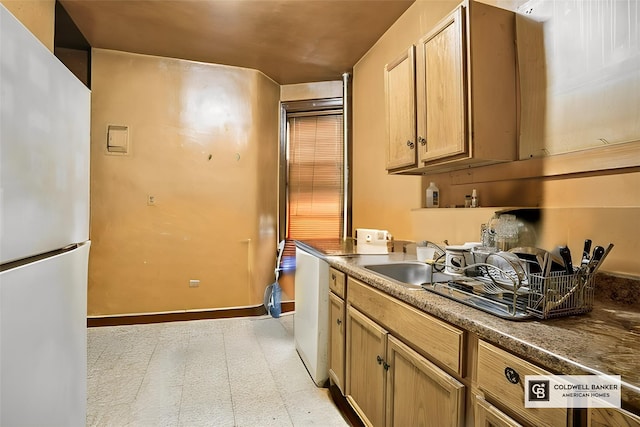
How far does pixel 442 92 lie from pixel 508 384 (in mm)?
1312

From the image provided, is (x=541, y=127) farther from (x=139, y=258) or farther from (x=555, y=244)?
(x=139, y=258)

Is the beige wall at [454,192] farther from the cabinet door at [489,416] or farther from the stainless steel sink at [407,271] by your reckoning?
the cabinet door at [489,416]

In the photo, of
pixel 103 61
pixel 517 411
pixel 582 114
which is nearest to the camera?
pixel 517 411

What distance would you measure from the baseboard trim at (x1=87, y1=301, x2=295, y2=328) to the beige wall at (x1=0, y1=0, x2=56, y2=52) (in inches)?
91.7

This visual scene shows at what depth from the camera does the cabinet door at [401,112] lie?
193 centimetres

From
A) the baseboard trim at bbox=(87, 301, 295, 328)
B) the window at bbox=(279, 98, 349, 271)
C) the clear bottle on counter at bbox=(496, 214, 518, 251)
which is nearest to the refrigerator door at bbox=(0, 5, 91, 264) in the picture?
the clear bottle on counter at bbox=(496, 214, 518, 251)

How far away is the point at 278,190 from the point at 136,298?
5.93 feet

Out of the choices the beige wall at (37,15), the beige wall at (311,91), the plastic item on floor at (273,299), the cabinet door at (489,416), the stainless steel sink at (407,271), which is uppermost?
the beige wall at (311,91)

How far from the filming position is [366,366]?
1.57 meters

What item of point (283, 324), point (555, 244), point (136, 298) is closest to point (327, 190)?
point (283, 324)

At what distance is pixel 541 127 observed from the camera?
145 cm

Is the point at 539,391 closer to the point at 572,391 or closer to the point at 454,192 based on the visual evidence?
the point at 572,391

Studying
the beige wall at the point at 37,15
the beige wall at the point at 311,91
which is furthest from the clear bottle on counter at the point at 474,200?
the beige wall at the point at 37,15

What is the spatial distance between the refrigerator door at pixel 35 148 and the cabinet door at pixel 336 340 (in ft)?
4.09
